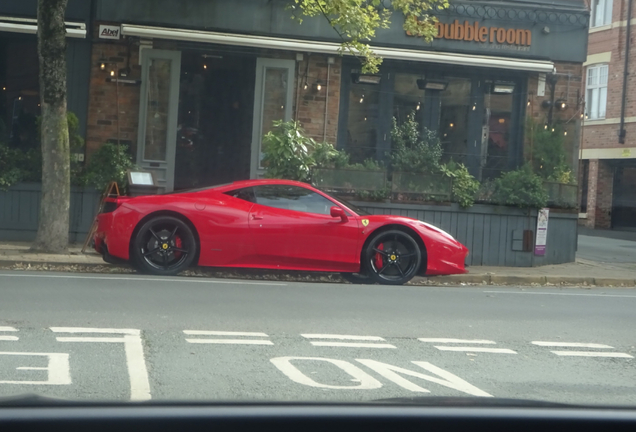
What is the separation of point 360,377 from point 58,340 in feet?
8.08

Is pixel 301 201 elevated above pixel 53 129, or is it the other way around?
pixel 53 129

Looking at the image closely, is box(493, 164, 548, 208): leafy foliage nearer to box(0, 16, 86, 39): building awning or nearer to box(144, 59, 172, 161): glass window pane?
box(144, 59, 172, 161): glass window pane

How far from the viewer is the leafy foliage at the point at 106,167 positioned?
49.6 ft

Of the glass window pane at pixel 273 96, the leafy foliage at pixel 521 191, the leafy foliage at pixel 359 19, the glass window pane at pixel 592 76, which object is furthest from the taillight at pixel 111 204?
the glass window pane at pixel 592 76

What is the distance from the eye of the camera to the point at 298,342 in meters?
6.62

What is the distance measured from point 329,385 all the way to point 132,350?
1.82 m

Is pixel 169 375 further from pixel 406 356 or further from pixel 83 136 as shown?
pixel 83 136

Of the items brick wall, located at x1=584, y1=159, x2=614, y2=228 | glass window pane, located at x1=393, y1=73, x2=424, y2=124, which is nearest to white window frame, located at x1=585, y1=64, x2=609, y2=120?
brick wall, located at x1=584, y1=159, x2=614, y2=228

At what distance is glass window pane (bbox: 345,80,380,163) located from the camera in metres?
17.2

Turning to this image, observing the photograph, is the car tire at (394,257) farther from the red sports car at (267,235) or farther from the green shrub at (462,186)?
the green shrub at (462,186)

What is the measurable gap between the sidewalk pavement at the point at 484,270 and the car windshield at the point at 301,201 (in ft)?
0.19

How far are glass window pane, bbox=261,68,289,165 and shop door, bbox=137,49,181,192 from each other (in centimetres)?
172

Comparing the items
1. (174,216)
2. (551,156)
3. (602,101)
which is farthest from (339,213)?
(602,101)

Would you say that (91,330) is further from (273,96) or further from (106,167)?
(273,96)
